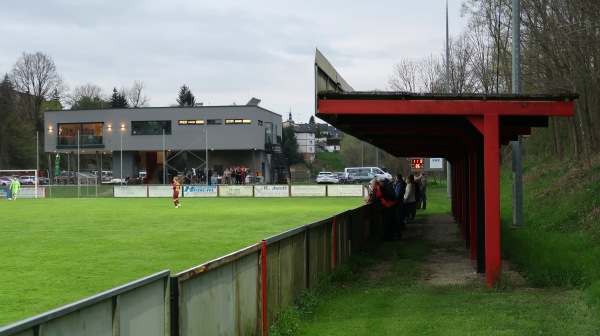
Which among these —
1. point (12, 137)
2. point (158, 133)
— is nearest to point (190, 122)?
point (158, 133)

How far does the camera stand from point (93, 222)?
2966 centimetres

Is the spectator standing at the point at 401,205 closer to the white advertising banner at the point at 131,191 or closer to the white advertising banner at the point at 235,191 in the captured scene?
the white advertising banner at the point at 235,191

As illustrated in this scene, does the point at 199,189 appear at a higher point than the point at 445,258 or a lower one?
higher

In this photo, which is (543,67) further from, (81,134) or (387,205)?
(81,134)

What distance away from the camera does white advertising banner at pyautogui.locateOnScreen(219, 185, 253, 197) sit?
5581cm

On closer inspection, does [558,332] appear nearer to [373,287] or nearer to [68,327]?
[373,287]

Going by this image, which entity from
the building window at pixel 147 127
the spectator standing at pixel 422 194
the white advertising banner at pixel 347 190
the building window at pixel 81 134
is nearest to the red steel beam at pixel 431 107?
the spectator standing at pixel 422 194

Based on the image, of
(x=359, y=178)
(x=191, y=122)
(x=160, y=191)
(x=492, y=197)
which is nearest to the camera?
(x=492, y=197)

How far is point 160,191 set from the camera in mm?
57094

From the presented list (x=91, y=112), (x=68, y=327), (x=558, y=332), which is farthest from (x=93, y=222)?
(x=91, y=112)

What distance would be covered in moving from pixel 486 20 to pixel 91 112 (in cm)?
5035

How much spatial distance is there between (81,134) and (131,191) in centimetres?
2727

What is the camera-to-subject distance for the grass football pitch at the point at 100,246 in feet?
42.7

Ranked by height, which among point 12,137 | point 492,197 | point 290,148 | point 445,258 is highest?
point 290,148
